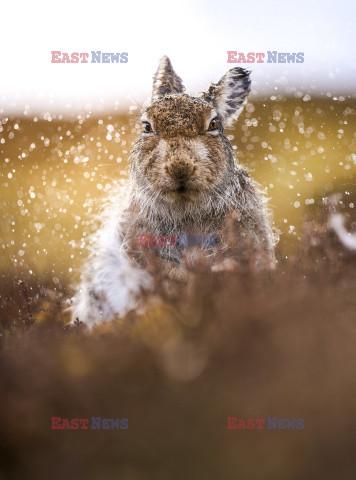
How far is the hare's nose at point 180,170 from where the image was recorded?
4.66ft

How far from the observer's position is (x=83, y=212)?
1783 millimetres

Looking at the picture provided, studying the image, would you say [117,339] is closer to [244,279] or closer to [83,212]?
[244,279]

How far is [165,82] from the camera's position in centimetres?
161

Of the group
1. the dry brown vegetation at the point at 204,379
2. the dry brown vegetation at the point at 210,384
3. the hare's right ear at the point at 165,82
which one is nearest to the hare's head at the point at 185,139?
the hare's right ear at the point at 165,82

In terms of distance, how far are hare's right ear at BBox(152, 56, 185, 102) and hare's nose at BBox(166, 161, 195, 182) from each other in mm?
321

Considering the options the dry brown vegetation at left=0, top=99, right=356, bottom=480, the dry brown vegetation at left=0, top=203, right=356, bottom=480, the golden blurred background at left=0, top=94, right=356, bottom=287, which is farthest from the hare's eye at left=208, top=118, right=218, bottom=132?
the dry brown vegetation at left=0, top=203, right=356, bottom=480

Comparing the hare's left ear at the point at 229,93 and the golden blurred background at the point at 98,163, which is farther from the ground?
the hare's left ear at the point at 229,93

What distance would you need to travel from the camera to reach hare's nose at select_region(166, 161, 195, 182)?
4.66ft

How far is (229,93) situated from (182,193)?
41 centimetres

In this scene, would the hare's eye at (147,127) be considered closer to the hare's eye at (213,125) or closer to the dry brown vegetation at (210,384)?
the hare's eye at (213,125)

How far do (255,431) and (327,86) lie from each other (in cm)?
122

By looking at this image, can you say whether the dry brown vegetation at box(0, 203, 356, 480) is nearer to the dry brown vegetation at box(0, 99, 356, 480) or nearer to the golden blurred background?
the dry brown vegetation at box(0, 99, 356, 480)

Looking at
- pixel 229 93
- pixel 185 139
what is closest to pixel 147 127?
pixel 185 139

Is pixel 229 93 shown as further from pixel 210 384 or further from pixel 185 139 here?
pixel 210 384
